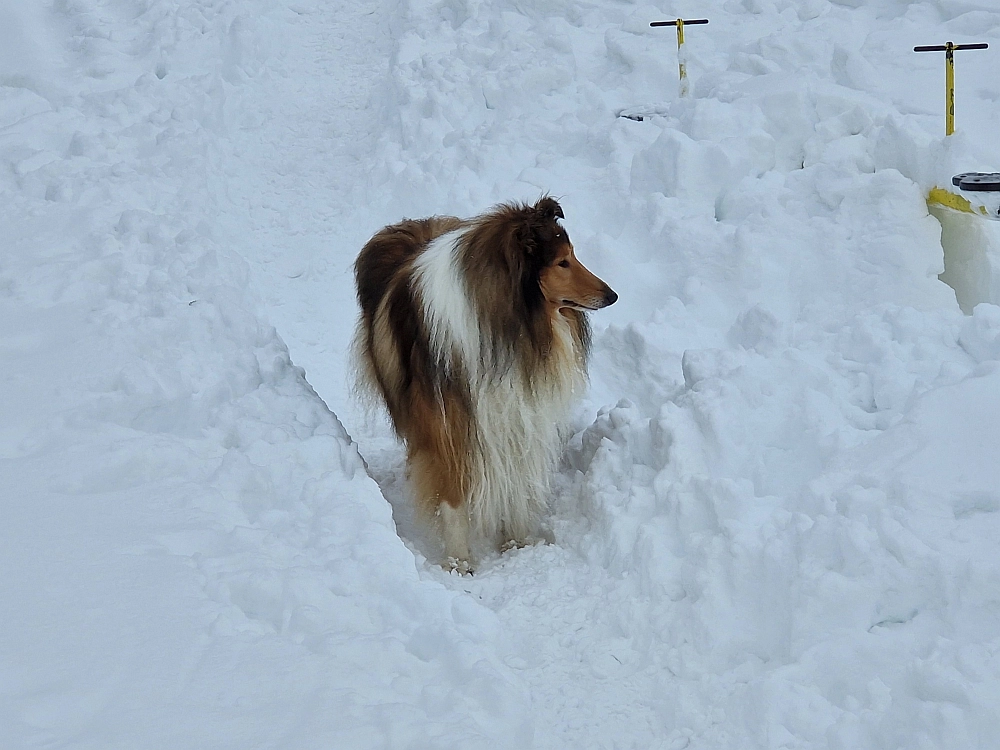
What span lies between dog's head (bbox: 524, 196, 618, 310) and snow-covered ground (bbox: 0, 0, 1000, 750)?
1.94 feet

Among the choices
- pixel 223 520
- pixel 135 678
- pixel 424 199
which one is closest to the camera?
pixel 135 678

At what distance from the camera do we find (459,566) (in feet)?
12.9

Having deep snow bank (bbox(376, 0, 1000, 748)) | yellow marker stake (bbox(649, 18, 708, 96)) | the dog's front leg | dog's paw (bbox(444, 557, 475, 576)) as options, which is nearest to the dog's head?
deep snow bank (bbox(376, 0, 1000, 748))

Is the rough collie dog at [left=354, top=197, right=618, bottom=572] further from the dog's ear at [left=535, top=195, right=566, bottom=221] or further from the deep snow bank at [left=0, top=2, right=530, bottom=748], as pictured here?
the deep snow bank at [left=0, top=2, right=530, bottom=748]

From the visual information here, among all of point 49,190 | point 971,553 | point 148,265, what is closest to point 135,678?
point 971,553

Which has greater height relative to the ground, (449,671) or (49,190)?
(49,190)

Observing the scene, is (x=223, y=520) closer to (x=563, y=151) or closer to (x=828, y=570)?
(x=828, y=570)

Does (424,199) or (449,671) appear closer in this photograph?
(449,671)

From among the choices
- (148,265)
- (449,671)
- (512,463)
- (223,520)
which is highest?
(148,265)

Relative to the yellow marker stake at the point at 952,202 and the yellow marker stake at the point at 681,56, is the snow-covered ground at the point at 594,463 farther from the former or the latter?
the yellow marker stake at the point at 681,56

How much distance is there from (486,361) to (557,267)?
1.64ft

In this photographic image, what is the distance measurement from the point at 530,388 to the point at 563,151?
426 centimetres

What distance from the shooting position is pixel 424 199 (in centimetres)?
741

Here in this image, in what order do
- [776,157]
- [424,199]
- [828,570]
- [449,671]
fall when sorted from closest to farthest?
[449,671]
[828,570]
[776,157]
[424,199]
